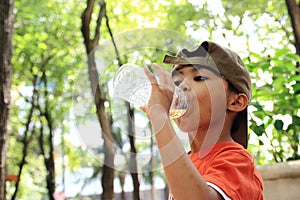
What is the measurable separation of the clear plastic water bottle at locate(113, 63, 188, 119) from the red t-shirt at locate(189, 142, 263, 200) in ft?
0.30

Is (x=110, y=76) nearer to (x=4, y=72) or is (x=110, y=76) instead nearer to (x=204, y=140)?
(x=204, y=140)

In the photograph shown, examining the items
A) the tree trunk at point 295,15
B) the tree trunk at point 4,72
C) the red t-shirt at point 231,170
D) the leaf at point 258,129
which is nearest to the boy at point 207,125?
the red t-shirt at point 231,170

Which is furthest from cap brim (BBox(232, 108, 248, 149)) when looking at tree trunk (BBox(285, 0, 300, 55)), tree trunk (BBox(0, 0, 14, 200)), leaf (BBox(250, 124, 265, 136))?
tree trunk (BBox(285, 0, 300, 55))

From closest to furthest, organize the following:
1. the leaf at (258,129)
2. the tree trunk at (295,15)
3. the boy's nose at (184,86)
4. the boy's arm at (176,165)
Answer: the boy's arm at (176,165)
the boy's nose at (184,86)
the leaf at (258,129)
the tree trunk at (295,15)

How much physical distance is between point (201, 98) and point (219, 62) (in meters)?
0.09

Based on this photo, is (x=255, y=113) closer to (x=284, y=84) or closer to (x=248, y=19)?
(x=284, y=84)

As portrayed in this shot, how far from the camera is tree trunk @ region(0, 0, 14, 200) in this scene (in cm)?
271

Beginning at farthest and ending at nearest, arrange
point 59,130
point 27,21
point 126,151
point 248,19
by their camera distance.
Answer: point 59,130
point 27,21
point 248,19
point 126,151

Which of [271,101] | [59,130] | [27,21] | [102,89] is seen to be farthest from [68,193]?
[102,89]

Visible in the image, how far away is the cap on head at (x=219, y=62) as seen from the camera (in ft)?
2.77

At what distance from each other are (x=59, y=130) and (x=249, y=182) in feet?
33.4

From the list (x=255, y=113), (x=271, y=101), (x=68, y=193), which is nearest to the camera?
(x=255, y=113)

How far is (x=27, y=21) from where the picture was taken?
24.4 ft

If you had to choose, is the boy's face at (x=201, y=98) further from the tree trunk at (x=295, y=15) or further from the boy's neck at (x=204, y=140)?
the tree trunk at (x=295, y=15)
